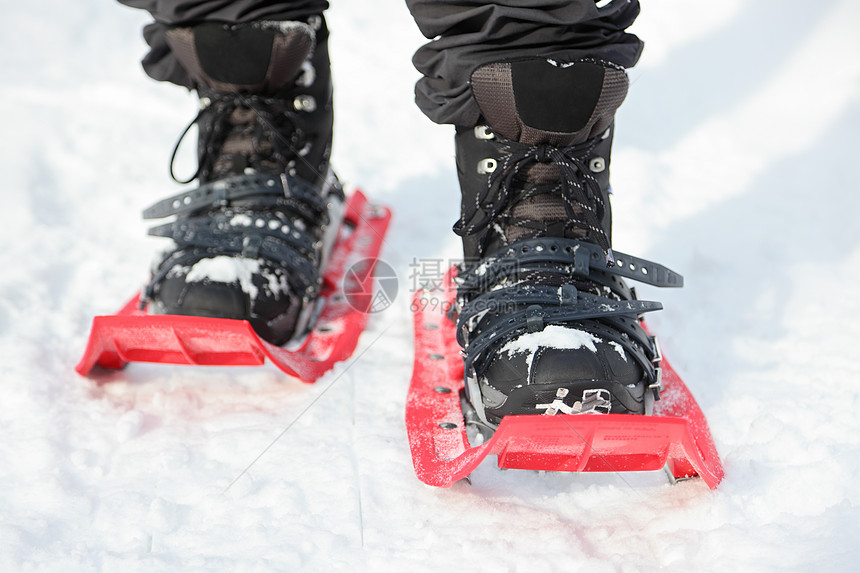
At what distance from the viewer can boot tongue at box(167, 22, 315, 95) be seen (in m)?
1.58

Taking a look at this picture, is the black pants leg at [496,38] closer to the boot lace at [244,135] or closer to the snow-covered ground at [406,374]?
the boot lace at [244,135]

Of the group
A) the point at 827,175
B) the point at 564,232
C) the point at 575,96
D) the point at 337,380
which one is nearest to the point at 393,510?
the point at 337,380

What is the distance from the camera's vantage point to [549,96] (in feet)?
4.08

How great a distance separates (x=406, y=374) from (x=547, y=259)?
414 mm

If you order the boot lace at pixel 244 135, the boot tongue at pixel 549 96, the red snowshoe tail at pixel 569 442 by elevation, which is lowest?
the red snowshoe tail at pixel 569 442

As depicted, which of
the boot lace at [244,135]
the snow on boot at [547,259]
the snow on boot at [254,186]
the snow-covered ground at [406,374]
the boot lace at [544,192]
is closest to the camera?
the snow-covered ground at [406,374]

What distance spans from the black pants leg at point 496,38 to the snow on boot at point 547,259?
1.2 inches

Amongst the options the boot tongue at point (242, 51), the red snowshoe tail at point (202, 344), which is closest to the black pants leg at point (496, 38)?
the boot tongue at point (242, 51)

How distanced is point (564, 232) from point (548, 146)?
162 millimetres

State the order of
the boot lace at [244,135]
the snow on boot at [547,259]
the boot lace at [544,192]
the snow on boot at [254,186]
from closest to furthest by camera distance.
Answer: the snow on boot at [547,259] → the boot lace at [544,192] → the snow on boot at [254,186] → the boot lace at [244,135]

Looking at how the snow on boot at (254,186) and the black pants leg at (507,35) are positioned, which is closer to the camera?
the black pants leg at (507,35)

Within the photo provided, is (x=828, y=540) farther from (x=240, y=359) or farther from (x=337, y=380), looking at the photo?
(x=240, y=359)

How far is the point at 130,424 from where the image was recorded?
132 cm

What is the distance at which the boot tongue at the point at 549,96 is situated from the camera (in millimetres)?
1238
